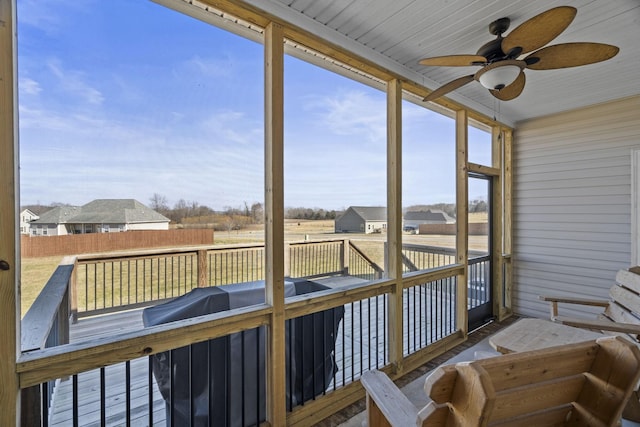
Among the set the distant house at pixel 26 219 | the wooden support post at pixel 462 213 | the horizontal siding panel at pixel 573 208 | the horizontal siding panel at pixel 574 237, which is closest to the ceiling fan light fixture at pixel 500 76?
the wooden support post at pixel 462 213

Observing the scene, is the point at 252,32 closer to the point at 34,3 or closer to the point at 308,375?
the point at 34,3

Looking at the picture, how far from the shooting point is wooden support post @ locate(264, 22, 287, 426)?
1.87m

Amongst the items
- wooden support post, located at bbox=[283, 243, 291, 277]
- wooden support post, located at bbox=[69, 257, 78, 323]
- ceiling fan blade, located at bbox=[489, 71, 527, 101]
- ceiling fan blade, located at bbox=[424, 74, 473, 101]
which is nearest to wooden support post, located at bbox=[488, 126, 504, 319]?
ceiling fan blade, located at bbox=[489, 71, 527, 101]

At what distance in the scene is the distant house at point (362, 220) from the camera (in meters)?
2.47

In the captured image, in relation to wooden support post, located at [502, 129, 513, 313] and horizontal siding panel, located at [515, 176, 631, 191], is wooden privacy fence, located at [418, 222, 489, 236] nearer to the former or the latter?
wooden support post, located at [502, 129, 513, 313]

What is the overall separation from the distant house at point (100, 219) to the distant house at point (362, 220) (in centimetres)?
130

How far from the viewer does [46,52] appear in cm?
A: 131

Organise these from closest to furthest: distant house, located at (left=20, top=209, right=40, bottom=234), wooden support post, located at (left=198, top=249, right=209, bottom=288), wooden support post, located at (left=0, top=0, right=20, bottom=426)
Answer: wooden support post, located at (left=0, top=0, right=20, bottom=426), distant house, located at (left=20, top=209, right=40, bottom=234), wooden support post, located at (left=198, top=249, right=209, bottom=288)

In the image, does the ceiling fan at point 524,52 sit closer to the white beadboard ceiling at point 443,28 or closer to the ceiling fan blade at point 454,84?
the ceiling fan blade at point 454,84

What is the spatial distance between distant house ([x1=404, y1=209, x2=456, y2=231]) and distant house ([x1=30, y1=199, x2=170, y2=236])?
2.14m

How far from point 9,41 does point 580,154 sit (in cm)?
505

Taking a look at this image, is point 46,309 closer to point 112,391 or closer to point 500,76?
point 112,391

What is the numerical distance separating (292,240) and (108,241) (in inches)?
41.1

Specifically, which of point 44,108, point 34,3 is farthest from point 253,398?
point 34,3
